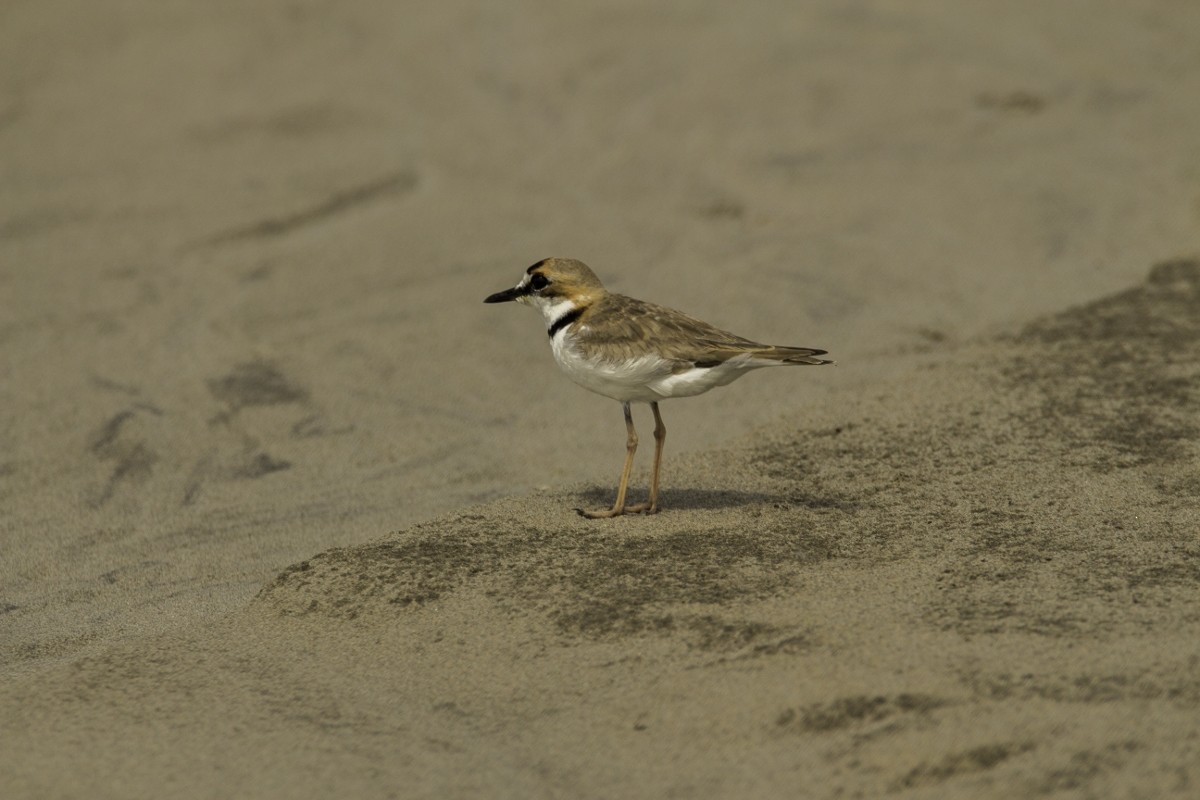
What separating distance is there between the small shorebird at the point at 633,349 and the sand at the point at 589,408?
1.63 ft

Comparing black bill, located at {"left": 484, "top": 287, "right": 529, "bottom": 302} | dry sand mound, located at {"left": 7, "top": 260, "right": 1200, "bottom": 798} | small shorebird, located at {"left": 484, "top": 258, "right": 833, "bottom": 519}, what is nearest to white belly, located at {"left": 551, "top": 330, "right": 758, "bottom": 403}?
small shorebird, located at {"left": 484, "top": 258, "right": 833, "bottom": 519}

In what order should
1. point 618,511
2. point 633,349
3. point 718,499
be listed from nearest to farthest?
1. point 633,349
2. point 618,511
3. point 718,499

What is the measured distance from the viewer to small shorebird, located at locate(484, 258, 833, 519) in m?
5.03

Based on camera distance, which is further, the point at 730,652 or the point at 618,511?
the point at 618,511

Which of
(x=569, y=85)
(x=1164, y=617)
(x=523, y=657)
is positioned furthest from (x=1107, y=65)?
(x=523, y=657)

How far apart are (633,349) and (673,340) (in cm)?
16

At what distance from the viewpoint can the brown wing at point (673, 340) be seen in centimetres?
501

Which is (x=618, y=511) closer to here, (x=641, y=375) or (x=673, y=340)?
(x=641, y=375)

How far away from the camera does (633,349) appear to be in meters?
5.04

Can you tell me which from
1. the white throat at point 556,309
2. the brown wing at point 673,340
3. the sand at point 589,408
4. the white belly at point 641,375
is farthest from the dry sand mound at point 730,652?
the white throat at point 556,309

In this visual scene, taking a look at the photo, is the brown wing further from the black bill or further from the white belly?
the black bill

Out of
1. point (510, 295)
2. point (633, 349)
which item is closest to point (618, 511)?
point (633, 349)

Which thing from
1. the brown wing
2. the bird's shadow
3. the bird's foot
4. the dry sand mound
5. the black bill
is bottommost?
the dry sand mound

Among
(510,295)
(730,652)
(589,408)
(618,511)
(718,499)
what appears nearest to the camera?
(730,652)
